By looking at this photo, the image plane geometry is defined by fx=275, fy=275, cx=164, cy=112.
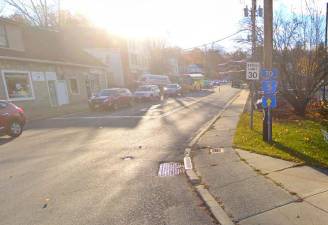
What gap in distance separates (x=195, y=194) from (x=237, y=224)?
1.26 meters

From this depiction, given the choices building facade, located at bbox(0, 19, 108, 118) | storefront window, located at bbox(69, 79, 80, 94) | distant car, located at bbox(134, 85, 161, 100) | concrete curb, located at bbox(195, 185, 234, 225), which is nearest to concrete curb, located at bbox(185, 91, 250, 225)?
concrete curb, located at bbox(195, 185, 234, 225)

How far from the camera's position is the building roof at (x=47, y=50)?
21.9 meters

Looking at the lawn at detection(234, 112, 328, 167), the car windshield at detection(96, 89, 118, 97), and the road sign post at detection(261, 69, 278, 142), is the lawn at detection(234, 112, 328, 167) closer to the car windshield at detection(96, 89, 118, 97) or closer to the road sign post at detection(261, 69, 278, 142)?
the road sign post at detection(261, 69, 278, 142)

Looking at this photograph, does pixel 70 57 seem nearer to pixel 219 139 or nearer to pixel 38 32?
pixel 38 32

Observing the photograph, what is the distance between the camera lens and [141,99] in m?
27.7

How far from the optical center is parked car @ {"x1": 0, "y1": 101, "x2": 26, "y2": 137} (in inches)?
444

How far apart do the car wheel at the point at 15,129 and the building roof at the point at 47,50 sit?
9.82 m

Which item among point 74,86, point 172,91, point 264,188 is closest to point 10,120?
point 264,188

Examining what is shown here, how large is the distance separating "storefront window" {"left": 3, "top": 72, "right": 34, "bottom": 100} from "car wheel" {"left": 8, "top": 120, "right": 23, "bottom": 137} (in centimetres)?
909

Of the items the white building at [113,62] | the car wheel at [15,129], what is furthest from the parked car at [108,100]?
the white building at [113,62]

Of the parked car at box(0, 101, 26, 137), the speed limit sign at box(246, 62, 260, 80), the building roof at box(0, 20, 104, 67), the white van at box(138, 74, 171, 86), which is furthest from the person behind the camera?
the white van at box(138, 74, 171, 86)

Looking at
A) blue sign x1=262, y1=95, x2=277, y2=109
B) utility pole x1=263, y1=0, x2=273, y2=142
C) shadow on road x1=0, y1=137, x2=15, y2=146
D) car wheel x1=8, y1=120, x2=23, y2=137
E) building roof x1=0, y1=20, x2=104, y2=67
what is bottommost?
shadow on road x1=0, y1=137, x2=15, y2=146

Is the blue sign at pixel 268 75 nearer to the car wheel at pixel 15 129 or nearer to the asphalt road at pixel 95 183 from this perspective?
the asphalt road at pixel 95 183

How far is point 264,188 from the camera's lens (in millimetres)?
4828
